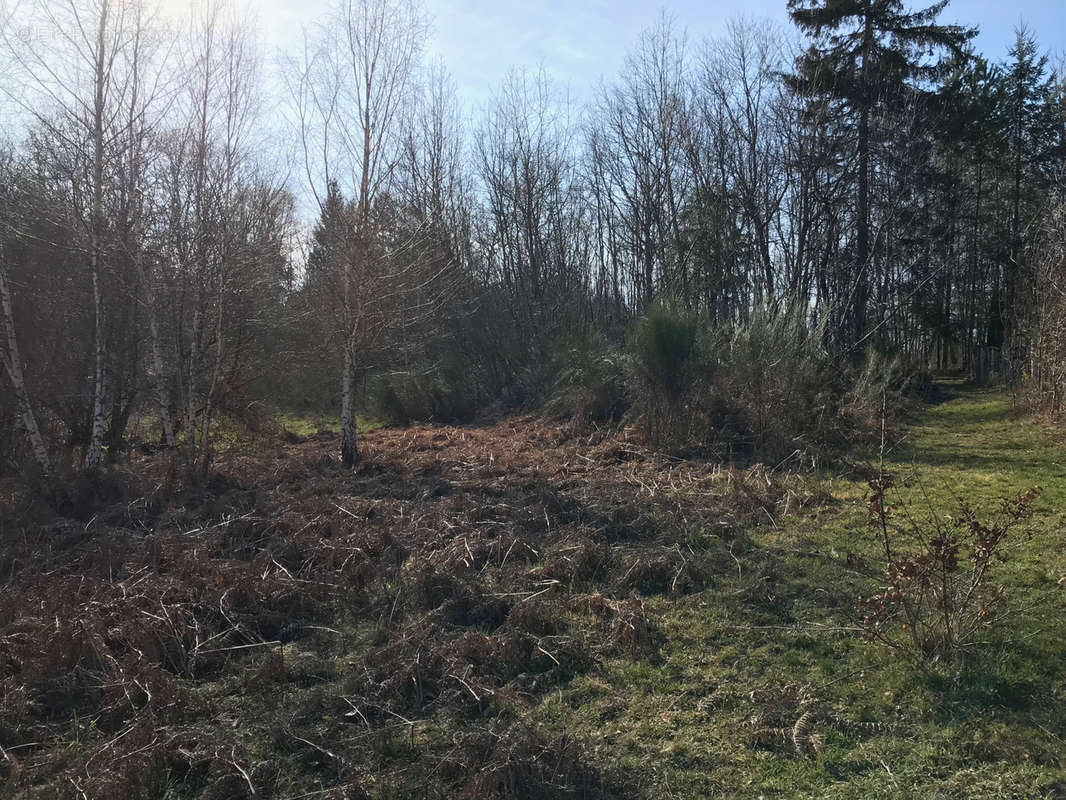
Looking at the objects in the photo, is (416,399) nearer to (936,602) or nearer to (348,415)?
(348,415)

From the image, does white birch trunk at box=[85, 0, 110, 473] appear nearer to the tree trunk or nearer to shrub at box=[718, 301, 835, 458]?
the tree trunk

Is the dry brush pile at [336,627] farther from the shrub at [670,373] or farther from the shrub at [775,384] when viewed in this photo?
Answer: the shrub at [670,373]

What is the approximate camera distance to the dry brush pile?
3305mm

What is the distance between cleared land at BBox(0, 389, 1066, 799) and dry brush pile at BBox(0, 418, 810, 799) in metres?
0.02

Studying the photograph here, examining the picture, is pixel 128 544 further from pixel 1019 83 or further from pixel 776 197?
pixel 1019 83

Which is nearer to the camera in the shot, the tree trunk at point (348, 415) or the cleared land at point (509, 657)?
the cleared land at point (509, 657)

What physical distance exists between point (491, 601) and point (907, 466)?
21.8 ft

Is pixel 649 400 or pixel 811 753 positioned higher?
pixel 649 400

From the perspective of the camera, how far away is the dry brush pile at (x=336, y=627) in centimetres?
330

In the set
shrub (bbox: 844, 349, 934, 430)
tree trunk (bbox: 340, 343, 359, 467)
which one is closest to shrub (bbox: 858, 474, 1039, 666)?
shrub (bbox: 844, 349, 934, 430)

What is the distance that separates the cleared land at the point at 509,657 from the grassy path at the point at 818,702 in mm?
15

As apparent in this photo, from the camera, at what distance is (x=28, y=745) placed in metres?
3.60

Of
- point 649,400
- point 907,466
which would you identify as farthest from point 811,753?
point 649,400

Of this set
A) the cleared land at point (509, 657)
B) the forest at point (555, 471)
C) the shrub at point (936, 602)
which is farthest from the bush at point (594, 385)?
the shrub at point (936, 602)
